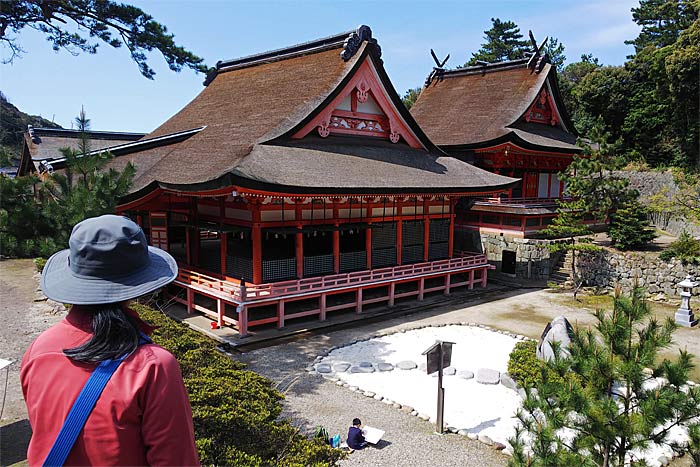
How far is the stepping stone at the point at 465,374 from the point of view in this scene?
9.71m

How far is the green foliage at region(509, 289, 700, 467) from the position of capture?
387cm

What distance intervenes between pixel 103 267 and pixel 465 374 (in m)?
8.89

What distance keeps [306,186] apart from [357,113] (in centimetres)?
498

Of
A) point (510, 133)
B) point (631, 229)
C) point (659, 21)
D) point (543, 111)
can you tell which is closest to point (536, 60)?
point (543, 111)

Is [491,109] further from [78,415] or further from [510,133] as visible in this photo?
[78,415]

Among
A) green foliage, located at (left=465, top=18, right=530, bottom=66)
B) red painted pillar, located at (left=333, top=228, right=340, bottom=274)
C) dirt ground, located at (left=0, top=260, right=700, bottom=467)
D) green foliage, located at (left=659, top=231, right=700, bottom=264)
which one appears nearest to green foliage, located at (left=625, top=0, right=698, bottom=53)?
green foliage, located at (left=465, top=18, right=530, bottom=66)

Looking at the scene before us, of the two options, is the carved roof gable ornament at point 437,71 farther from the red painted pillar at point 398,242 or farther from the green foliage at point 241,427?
the green foliage at point 241,427

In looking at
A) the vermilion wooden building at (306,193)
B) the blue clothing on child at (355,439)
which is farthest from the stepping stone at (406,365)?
the vermilion wooden building at (306,193)

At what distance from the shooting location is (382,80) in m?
15.3

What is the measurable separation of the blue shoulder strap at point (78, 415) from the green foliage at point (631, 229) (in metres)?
19.9

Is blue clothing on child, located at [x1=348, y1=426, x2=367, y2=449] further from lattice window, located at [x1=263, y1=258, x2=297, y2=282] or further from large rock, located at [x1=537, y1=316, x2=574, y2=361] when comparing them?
lattice window, located at [x1=263, y1=258, x2=297, y2=282]

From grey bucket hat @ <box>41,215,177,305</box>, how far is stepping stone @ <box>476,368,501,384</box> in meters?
8.57

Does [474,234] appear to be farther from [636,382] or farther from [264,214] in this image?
[636,382]

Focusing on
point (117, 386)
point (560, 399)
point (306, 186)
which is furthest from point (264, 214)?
point (117, 386)
